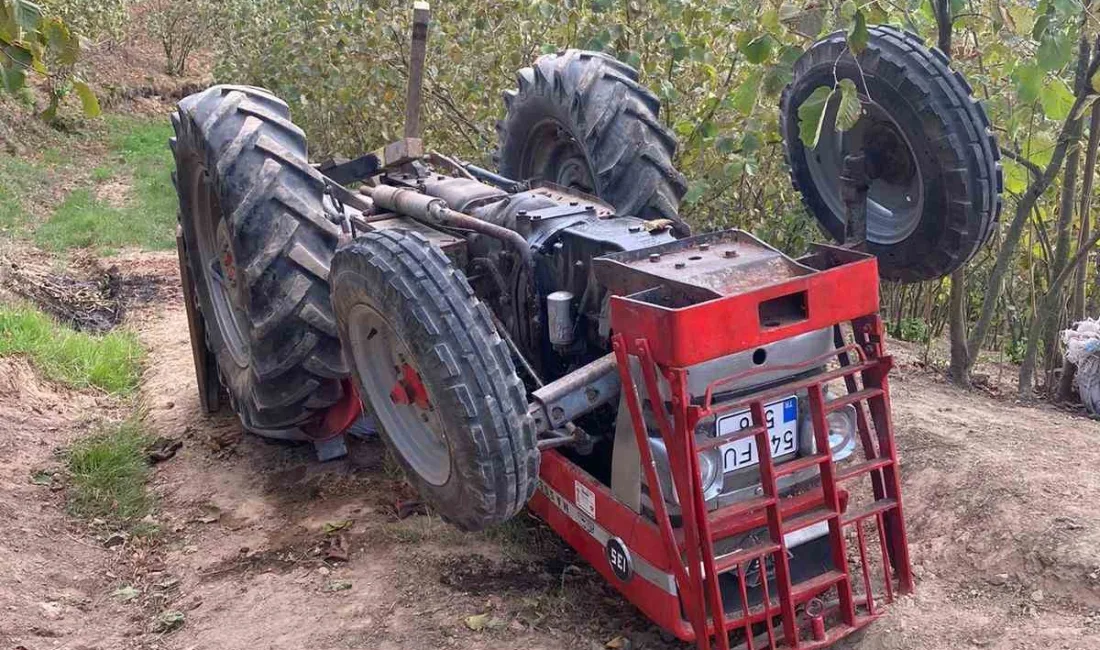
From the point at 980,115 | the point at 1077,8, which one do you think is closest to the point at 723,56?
the point at 1077,8

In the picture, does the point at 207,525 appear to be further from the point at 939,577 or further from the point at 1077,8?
the point at 1077,8

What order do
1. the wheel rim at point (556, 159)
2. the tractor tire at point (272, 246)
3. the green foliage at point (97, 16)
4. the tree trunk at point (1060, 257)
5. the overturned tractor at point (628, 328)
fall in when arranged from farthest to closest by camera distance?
the green foliage at point (97, 16)
the tree trunk at point (1060, 257)
the wheel rim at point (556, 159)
the tractor tire at point (272, 246)
the overturned tractor at point (628, 328)

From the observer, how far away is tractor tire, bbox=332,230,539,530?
3.10m

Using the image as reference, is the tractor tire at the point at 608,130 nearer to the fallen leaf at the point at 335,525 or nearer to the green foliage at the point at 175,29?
the fallen leaf at the point at 335,525

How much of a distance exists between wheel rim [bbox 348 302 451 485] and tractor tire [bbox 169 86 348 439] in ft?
1.73

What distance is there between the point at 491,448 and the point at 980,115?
217 centimetres

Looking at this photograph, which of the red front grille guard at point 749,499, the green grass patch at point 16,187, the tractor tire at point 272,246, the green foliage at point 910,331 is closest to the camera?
the red front grille guard at point 749,499

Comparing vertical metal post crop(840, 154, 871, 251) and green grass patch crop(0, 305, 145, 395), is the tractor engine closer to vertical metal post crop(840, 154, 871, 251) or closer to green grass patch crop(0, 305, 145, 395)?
vertical metal post crop(840, 154, 871, 251)

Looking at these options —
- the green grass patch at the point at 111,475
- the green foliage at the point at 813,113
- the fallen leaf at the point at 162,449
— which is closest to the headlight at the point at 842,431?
the green foliage at the point at 813,113

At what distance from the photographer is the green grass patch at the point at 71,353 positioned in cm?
614

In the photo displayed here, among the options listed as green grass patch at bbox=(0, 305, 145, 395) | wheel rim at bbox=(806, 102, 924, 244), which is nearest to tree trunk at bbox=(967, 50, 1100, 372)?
wheel rim at bbox=(806, 102, 924, 244)

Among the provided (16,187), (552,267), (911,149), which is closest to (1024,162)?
(911,149)

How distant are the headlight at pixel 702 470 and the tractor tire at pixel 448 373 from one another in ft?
1.32

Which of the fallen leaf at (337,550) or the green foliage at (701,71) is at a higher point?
the green foliage at (701,71)
